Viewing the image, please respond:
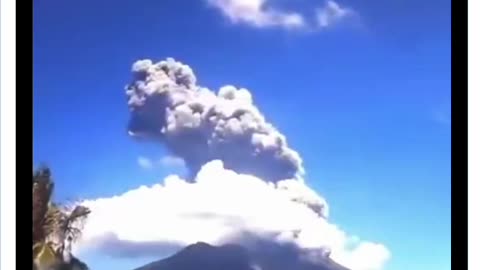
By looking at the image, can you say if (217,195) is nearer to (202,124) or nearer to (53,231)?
(202,124)

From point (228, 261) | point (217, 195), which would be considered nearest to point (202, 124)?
point (217, 195)

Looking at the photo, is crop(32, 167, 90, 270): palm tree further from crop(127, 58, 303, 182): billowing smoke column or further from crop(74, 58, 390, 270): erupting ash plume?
crop(127, 58, 303, 182): billowing smoke column

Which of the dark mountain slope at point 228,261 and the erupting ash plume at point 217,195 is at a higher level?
the erupting ash plume at point 217,195

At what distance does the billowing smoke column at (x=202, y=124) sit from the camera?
214 cm

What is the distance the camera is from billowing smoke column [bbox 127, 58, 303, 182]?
7.02 ft

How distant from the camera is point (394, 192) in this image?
2152mm

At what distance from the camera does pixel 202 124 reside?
215 centimetres

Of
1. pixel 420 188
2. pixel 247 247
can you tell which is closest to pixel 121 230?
pixel 247 247

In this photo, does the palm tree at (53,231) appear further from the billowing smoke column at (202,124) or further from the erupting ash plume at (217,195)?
the billowing smoke column at (202,124)

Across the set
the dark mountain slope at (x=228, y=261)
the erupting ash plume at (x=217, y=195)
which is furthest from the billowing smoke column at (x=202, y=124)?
the dark mountain slope at (x=228, y=261)

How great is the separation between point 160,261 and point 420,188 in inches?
22.7

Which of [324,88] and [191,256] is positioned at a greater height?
[324,88]
